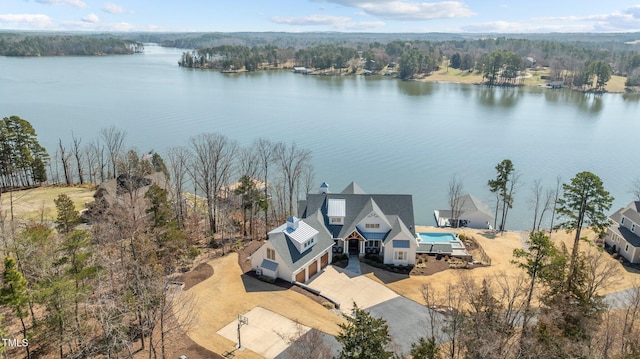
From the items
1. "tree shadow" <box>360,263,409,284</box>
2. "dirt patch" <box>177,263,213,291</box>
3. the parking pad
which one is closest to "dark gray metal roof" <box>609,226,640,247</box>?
"tree shadow" <box>360,263,409,284</box>

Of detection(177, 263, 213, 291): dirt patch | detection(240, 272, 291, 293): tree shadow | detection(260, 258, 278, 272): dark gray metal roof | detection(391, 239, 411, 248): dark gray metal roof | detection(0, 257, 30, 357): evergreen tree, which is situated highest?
detection(0, 257, 30, 357): evergreen tree

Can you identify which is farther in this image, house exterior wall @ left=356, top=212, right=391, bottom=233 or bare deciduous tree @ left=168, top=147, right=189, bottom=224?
bare deciduous tree @ left=168, top=147, right=189, bottom=224

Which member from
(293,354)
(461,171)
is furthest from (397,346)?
(461,171)

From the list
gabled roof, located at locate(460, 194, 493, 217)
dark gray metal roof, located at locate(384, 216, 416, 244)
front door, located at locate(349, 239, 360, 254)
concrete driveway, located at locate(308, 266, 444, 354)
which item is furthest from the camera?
gabled roof, located at locate(460, 194, 493, 217)

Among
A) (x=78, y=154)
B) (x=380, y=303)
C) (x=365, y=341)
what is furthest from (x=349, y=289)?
(x=78, y=154)

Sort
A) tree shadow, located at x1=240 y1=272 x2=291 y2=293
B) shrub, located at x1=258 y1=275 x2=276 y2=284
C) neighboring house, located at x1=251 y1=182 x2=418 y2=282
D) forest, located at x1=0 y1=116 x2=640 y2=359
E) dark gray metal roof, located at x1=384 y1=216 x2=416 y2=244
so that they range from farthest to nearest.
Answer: dark gray metal roof, located at x1=384 y1=216 x2=416 y2=244
neighboring house, located at x1=251 y1=182 x2=418 y2=282
shrub, located at x1=258 y1=275 x2=276 y2=284
tree shadow, located at x1=240 y1=272 x2=291 y2=293
forest, located at x1=0 y1=116 x2=640 y2=359

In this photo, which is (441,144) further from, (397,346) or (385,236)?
(397,346)

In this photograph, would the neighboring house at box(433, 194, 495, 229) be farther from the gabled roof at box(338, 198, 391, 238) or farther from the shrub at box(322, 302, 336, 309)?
the shrub at box(322, 302, 336, 309)
